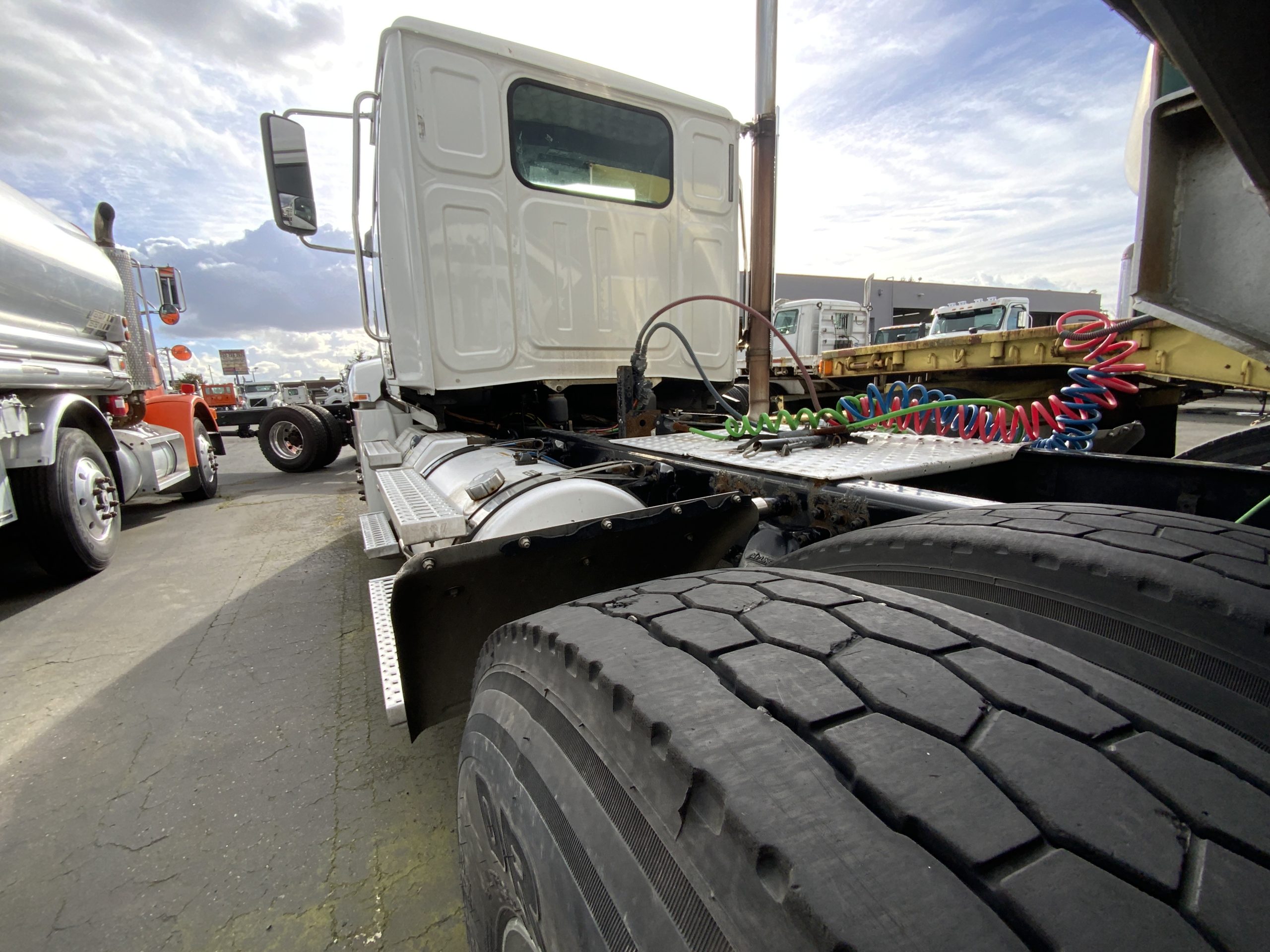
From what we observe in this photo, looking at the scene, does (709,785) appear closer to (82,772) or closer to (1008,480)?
(1008,480)

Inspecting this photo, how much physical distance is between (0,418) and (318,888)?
146 inches

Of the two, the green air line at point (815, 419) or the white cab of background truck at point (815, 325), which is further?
the white cab of background truck at point (815, 325)

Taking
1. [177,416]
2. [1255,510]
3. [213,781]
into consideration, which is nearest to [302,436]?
[177,416]

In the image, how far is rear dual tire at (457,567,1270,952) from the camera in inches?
17.1

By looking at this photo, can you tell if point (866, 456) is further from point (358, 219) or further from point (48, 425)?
point (48, 425)

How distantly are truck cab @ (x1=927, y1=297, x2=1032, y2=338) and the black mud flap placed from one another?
1147 cm

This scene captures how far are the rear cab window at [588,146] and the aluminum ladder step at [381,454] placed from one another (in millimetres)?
1493

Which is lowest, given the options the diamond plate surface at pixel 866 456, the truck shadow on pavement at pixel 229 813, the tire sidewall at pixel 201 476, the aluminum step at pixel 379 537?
the truck shadow on pavement at pixel 229 813

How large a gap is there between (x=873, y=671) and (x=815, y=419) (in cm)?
159

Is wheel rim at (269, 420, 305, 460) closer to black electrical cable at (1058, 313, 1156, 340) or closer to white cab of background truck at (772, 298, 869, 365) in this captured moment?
white cab of background truck at (772, 298, 869, 365)

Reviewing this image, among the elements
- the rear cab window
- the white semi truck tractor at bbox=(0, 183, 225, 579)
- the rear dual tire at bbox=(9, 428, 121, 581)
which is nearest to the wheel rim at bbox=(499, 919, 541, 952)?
the rear cab window

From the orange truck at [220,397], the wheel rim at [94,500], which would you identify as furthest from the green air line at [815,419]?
the orange truck at [220,397]

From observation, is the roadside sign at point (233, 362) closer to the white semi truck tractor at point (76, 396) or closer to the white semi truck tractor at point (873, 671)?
the white semi truck tractor at point (76, 396)

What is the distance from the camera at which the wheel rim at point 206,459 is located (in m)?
6.41
